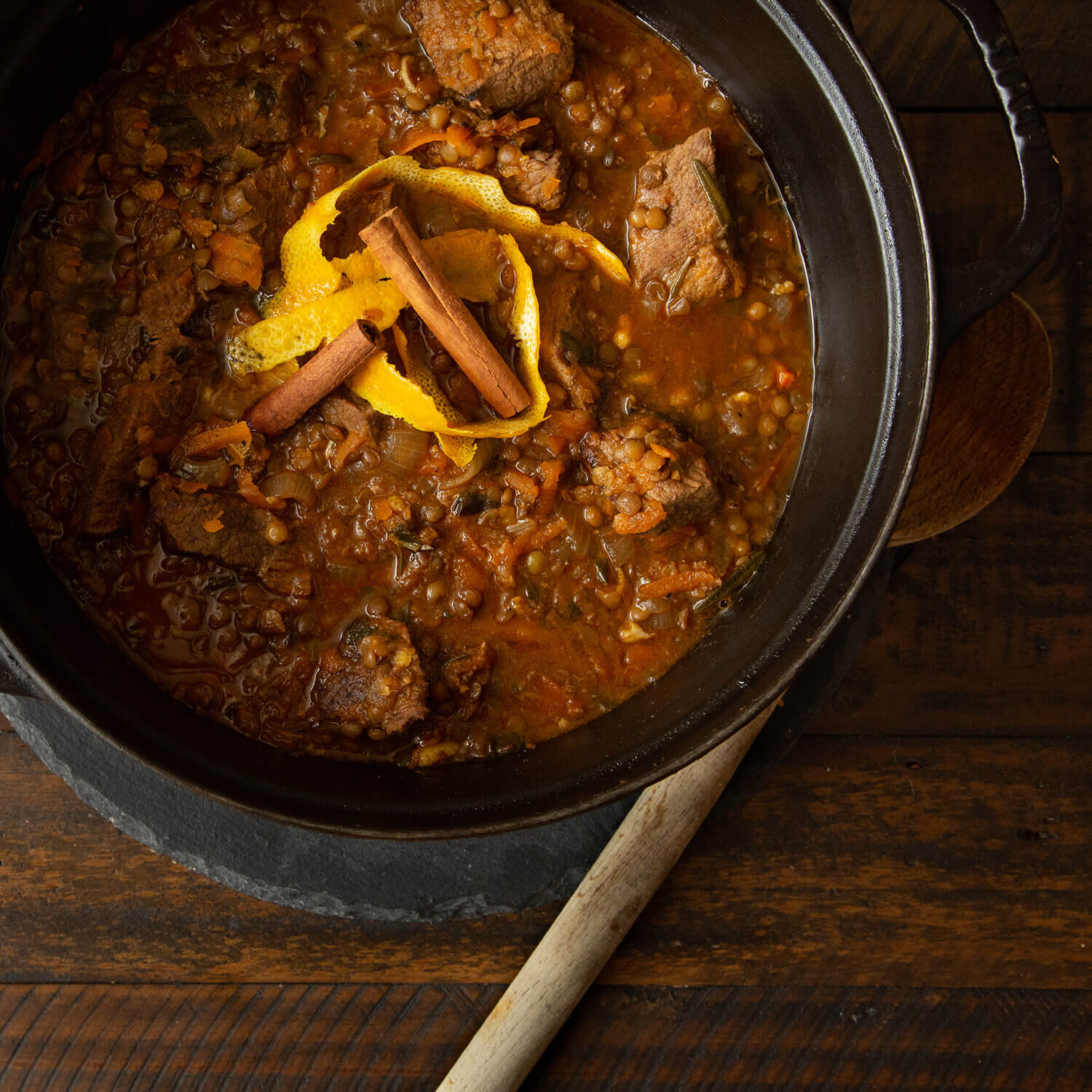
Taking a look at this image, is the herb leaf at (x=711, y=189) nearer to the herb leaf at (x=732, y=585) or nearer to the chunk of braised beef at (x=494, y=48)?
the chunk of braised beef at (x=494, y=48)

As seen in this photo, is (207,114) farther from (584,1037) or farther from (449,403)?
(584,1037)

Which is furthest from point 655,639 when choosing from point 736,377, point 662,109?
point 662,109

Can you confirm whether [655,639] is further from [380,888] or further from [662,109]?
[662,109]

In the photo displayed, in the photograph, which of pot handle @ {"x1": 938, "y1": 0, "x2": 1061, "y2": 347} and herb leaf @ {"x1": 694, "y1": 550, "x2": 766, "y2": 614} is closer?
pot handle @ {"x1": 938, "y1": 0, "x2": 1061, "y2": 347}

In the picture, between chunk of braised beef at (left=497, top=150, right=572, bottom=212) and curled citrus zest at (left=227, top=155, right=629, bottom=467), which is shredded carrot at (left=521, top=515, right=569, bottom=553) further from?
chunk of braised beef at (left=497, top=150, right=572, bottom=212)

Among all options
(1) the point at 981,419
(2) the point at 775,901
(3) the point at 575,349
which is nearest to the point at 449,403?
(3) the point at 575,349

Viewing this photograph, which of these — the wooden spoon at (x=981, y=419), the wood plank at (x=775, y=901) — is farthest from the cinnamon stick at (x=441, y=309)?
the wood plank at (x=775, y=901)

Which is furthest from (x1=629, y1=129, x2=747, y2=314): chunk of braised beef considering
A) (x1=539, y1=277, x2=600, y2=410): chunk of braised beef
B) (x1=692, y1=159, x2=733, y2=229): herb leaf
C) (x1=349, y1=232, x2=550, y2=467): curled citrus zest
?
(x1=349, y1=232, x2=550, y2=467): curled citrus zest
